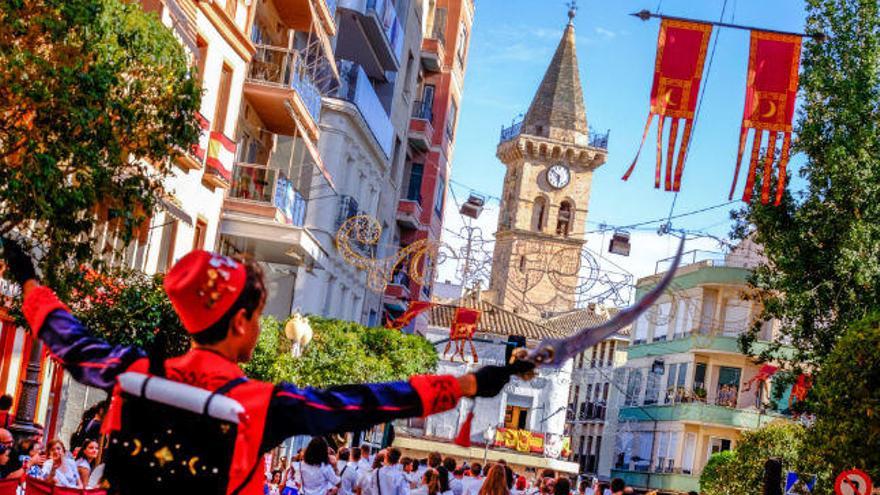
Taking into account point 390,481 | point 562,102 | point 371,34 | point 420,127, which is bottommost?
point 390,481

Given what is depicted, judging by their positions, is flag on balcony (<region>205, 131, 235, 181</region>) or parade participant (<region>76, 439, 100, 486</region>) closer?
parade participant (<region>76, 439, 100, 486</region>)

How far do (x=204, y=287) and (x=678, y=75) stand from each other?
23.1 m

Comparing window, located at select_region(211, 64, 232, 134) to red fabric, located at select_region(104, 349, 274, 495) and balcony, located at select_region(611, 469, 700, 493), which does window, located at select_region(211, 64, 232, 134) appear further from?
balcony, located at select_region(611, 469, 700, 493)

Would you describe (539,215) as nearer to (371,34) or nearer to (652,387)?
(652,387)

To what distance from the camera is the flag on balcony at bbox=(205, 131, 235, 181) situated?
32.9 m

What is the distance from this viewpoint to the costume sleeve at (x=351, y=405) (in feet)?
17.0

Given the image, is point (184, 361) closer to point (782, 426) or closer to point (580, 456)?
point (782, 426)

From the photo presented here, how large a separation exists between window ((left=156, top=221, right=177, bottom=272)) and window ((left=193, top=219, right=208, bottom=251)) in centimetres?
203

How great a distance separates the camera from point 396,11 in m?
55.9

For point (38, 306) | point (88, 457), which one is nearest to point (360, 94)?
point (88, 457)

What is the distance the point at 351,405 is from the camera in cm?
525

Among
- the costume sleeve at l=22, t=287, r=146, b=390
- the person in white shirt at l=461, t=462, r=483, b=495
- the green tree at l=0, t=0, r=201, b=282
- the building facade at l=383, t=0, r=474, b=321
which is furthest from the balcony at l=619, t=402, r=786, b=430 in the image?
the costume sleeve at l=22, t=287, r=146, b=390

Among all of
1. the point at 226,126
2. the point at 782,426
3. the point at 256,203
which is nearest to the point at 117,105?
the point at 226,126

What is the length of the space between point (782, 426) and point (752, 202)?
29.7 feet
